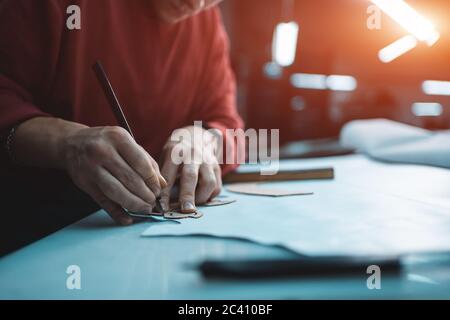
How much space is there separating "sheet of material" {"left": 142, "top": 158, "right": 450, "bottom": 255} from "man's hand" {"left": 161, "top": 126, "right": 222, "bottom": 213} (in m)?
0.03

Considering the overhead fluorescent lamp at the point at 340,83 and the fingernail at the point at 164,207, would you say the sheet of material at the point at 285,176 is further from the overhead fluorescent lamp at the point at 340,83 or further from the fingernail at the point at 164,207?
the overhead fluorescent lamp at the point at 340,83

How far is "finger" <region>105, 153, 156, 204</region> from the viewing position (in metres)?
0.37

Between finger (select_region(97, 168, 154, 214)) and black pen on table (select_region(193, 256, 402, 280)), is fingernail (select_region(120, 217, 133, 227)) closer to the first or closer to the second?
finger (select_region(97, 168, 154, 214))

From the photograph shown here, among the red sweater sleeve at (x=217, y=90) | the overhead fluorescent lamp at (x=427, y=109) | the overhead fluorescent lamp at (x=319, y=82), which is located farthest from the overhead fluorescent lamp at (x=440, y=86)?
the overhead fluorescent lamp at (x=319, y=82)

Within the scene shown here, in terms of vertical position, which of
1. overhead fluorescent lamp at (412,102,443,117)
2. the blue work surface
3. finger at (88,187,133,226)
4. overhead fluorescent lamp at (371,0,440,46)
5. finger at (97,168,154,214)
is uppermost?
overhead fluorescent lamp at (412,102,443,117)

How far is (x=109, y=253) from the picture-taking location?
12.8 inches

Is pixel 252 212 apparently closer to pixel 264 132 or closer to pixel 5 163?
pixel 5 163

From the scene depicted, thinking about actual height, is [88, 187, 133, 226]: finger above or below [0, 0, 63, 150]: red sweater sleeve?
below

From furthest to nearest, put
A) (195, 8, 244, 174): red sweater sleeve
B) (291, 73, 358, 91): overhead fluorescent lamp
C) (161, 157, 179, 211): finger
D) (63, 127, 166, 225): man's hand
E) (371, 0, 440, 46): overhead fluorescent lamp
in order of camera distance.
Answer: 1. (291, 73, 358, 91): overhead fluorescent lamp
2. (195, 8, 244, 174): red sweater sleeve
3. (371, 0, 440, 46): overhead fluorescent lamp
4. (161, 157, 179, 211): finger
5. (63, 127, 166, 225): man's hand

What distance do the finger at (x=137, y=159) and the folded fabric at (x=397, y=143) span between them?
591mm

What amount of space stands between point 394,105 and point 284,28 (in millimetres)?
1202

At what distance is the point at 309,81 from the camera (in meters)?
3.59

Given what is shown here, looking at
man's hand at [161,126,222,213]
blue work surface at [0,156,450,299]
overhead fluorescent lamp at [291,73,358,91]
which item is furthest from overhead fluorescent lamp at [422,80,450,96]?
overhead fluorescent lamp at [291,73,358,91]

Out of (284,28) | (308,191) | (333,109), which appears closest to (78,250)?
(308,191)
